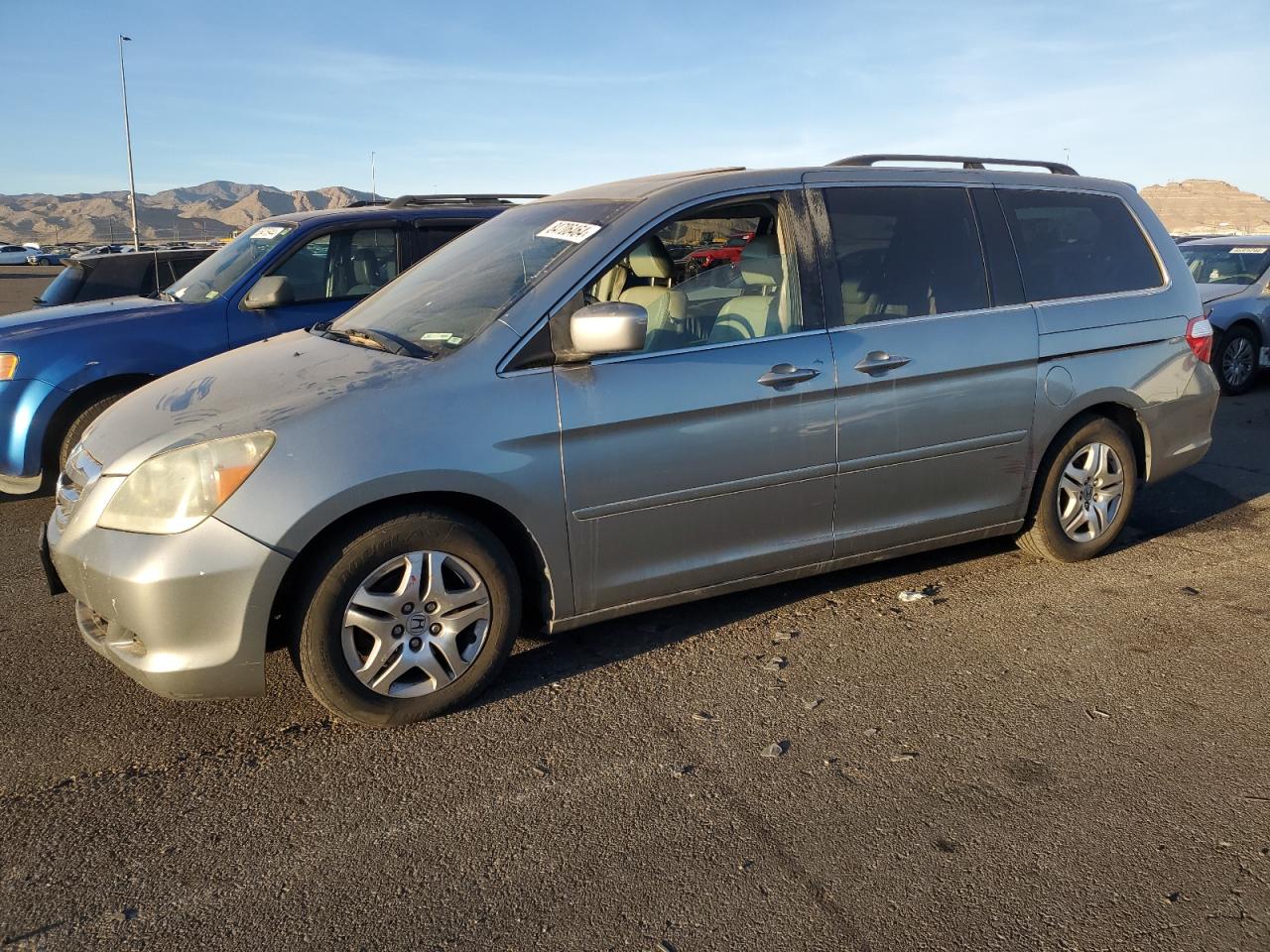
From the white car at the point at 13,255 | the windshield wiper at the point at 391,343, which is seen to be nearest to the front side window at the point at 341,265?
the windshield wiper at the point at 391,343

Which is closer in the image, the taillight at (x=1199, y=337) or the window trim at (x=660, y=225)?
the window trim at (x=660, y=225)

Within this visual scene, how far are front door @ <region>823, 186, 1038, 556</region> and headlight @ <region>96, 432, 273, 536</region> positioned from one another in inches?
87.7

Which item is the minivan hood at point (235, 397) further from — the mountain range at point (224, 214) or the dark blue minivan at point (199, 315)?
the mountain range at point (224, 214)

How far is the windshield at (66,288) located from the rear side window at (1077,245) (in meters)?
8.87

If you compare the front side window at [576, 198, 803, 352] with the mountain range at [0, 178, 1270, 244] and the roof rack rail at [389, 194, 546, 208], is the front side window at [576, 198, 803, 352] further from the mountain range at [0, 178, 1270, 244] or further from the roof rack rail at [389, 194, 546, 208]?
the mountain range at [0, 178, 1270, 244]

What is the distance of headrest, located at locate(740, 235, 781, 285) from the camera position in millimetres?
4164

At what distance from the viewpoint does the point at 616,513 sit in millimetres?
3697

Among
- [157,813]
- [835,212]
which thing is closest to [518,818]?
[157,813]

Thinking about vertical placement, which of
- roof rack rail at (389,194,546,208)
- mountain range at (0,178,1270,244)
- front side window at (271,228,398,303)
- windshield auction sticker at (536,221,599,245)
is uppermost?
mountain range at (0,178,1270,244)

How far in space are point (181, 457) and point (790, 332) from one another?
2.27 meters

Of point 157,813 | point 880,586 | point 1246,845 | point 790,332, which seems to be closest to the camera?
point 1246,845

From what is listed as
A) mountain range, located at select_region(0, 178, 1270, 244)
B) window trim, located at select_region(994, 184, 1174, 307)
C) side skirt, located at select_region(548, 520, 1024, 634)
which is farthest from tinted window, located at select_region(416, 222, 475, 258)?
mountain range, located at select_region(0, 178, 1270, 244)

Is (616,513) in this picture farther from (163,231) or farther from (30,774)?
(163,231)

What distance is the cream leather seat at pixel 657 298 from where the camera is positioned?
387 cm
